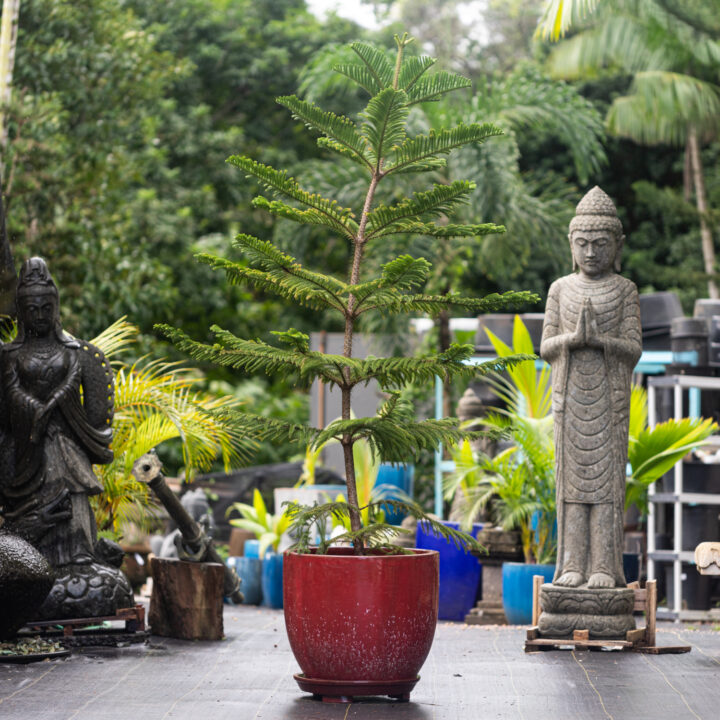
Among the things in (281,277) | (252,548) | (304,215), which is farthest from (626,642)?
(252,548)

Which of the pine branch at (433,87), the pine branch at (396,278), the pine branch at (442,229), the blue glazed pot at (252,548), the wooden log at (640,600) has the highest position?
the pine branch at (433,87)

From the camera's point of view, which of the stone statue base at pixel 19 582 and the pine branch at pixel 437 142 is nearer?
the pine branch at pixel 437 142

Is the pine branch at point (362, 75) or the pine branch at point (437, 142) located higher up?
the pine branch at point (362, 75)

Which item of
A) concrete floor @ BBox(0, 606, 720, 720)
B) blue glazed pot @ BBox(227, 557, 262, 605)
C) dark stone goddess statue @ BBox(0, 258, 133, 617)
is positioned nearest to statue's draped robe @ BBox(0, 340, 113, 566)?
dark stone goddess statue @ BBox(0, 258, 133, 617)

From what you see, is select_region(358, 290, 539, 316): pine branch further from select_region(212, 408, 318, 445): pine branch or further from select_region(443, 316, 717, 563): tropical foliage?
select_region(443, 316, 717, 563): tropical foliage

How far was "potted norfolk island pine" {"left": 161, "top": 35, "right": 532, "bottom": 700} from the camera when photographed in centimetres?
534

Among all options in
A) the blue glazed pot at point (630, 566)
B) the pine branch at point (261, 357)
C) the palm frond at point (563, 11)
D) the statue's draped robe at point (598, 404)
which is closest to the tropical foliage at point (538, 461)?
the blue glazed pot at point (630, 566)

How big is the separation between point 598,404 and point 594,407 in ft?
0.10

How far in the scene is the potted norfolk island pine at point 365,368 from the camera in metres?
5.34

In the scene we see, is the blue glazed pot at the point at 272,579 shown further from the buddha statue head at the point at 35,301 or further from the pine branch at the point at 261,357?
the pine branch at the point at 261,357

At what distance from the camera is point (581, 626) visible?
7457mm

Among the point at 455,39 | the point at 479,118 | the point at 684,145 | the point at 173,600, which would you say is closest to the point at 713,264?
the point at 684,145

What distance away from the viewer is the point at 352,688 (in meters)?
5.38

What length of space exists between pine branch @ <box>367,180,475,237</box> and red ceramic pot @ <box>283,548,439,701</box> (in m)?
1.59
